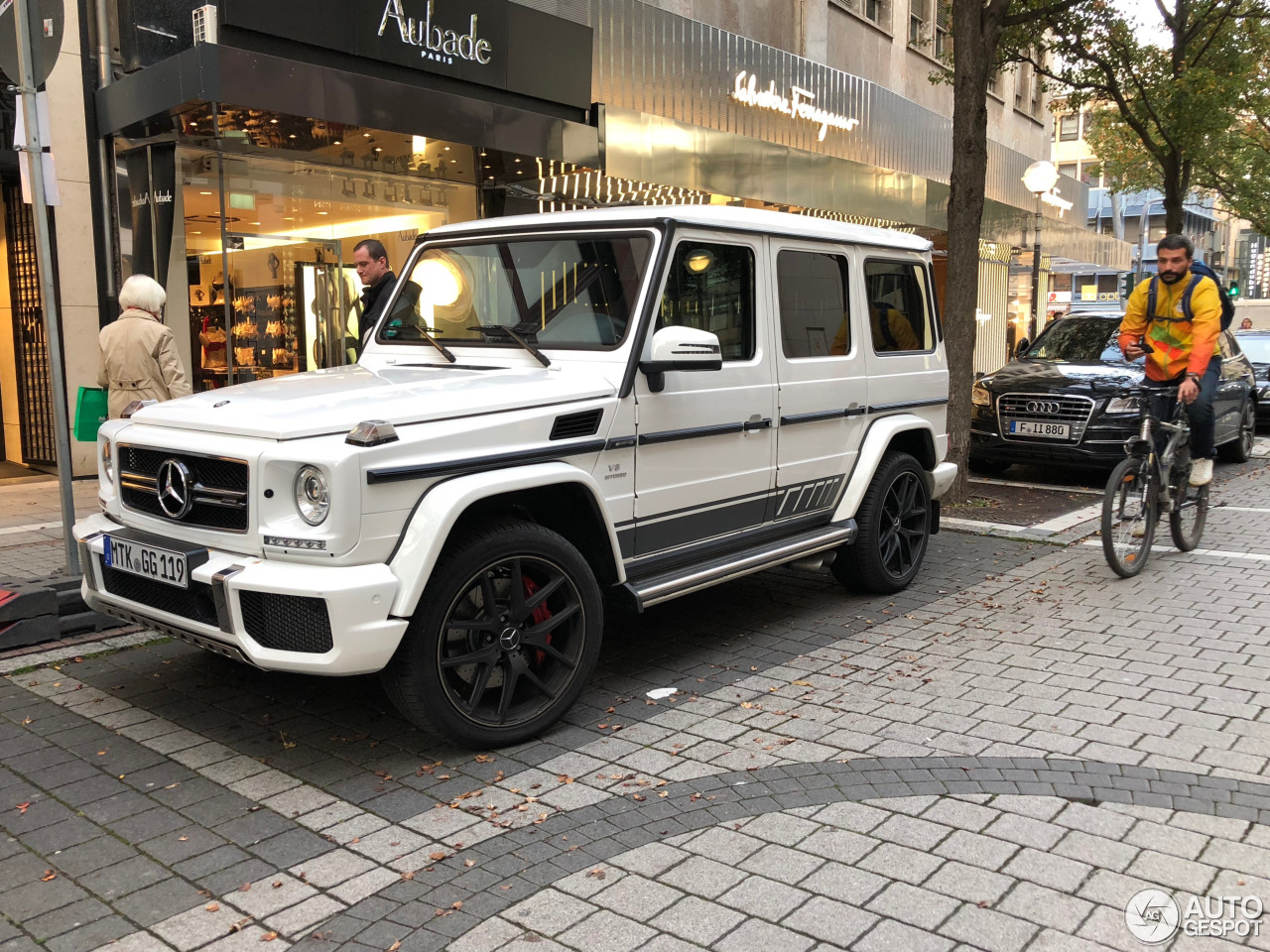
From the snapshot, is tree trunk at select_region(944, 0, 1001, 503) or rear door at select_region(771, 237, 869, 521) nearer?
rear door at select_region(771, 237, 869, 521)

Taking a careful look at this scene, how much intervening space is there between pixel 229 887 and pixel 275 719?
131cm

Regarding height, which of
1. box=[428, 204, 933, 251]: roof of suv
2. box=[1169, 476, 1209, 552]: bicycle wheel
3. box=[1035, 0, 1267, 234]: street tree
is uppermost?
box=[1035, 0, 1267, 234]: street tree

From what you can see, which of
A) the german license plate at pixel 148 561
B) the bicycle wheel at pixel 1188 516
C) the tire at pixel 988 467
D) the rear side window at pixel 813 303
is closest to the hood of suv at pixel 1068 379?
the tire at pixel 988 467

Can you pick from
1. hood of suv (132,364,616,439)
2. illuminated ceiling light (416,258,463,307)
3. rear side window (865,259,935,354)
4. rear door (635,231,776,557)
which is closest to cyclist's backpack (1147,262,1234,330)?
rear side window (865,259,935,354)

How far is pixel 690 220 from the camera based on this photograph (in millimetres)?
4719

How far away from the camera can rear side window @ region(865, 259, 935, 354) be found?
616 centimetres

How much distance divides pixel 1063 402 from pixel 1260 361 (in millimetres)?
9758

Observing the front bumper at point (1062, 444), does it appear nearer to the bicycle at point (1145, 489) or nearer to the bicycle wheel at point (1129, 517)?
the bicycle at point (1145, 489)

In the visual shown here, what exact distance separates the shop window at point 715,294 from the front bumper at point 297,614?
6.09 ft

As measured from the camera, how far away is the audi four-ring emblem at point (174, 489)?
3893 millimetres

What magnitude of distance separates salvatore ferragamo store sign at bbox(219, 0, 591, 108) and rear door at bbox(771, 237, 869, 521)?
5926 millimetres

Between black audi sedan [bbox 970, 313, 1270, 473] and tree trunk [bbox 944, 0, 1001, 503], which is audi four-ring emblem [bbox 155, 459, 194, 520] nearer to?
tree trunk [bbox 944, 0, 1001, 503]

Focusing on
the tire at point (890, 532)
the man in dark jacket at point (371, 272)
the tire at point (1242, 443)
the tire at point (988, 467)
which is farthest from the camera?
the tire at point (1242, 443)

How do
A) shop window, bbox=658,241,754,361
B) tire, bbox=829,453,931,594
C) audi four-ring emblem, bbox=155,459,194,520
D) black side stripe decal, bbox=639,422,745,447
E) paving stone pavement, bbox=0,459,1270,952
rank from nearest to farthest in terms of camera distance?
paving stone pavement, bbox=0,459,1270,952 < audi four-ring emblem, bbox=155,459,194,520 < black side stripe decal, bbox=639,422,745,447 < shop window, bbox=658,241,754,361 < tire, bbox=829,453,931,594
